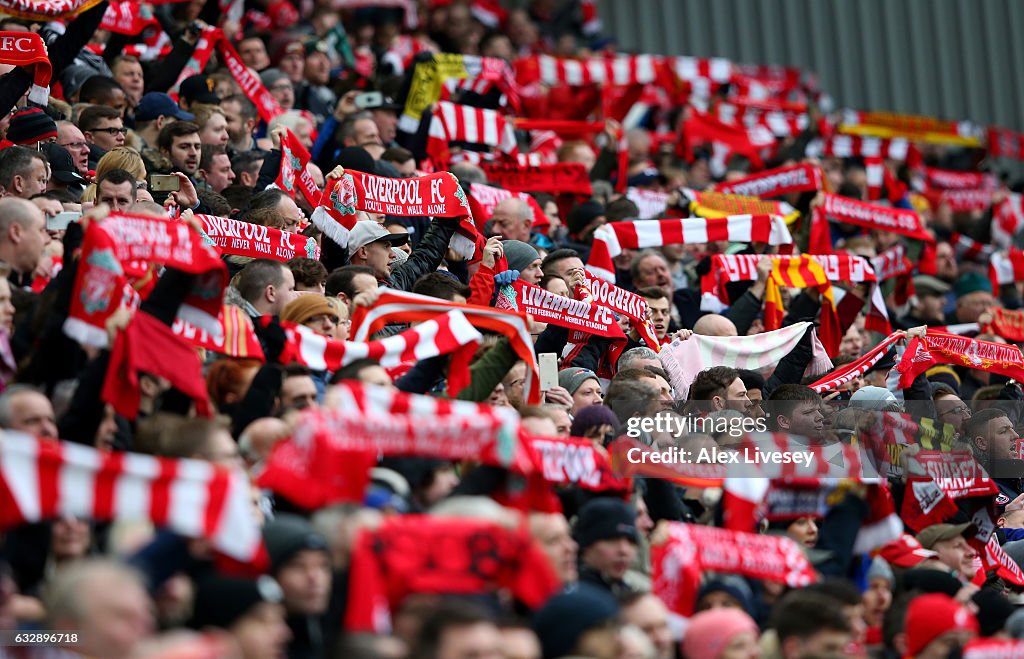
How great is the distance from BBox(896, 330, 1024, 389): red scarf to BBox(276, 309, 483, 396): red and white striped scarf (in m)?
3.61

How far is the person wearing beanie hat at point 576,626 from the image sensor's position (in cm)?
590

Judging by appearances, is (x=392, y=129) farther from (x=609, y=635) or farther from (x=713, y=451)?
(x=609, y=635)

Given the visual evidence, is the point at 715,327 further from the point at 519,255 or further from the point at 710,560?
the point at 710,560

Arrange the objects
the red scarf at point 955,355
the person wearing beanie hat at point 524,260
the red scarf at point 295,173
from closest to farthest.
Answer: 1. the person wearing beanie hat at point 524,260
2. the red scarf at point 955,355
3. the red scarf at point 295,173

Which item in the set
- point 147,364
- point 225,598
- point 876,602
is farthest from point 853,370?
point 225,598

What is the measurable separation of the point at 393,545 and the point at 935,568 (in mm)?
3089

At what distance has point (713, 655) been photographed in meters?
6.39

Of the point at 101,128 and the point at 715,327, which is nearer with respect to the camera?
the point at 101,128

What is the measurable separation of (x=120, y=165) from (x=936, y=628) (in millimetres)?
4444

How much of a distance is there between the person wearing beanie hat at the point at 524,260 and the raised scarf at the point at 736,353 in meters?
0.86

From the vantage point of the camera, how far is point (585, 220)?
12500mm

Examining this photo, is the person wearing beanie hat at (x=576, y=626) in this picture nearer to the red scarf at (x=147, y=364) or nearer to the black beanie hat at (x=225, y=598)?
the black beanie hat at (x=225, y=598)

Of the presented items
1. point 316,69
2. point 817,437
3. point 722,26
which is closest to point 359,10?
point 316,69

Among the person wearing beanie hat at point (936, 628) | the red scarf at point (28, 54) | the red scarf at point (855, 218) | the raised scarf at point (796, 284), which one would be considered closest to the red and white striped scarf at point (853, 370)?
the raised scarf at point (796, 284)
